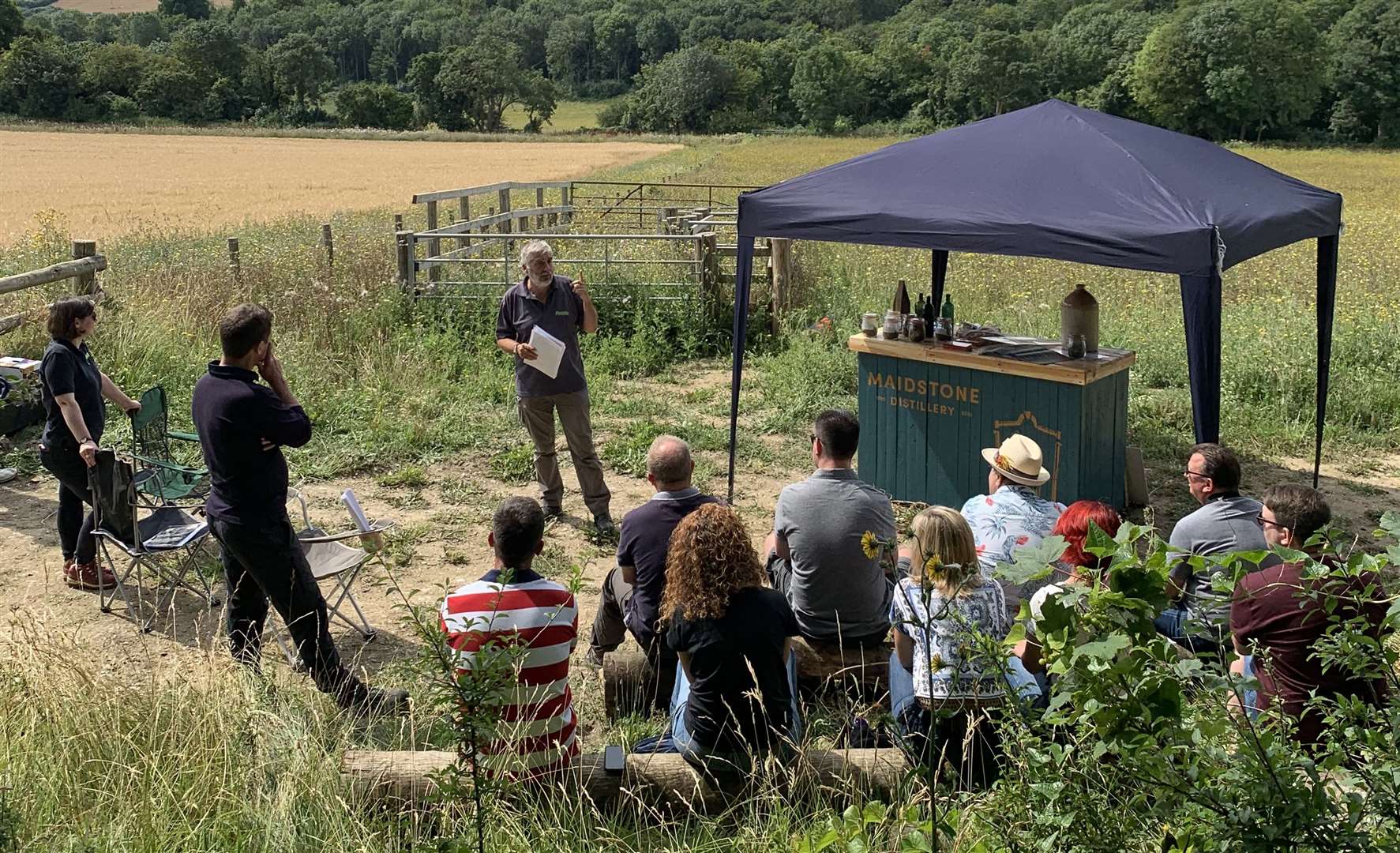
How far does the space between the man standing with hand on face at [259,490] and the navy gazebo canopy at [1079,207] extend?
3376 millimetres

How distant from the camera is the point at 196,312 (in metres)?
10.9

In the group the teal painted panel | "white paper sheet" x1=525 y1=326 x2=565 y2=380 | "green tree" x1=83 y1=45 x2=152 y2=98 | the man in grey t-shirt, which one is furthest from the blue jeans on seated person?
"green tree" x1=83 y1=45 x2=152 y2=98

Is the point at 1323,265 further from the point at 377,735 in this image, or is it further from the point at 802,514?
the point at 377,735

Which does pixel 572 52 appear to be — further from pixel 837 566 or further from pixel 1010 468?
pixel 837 566

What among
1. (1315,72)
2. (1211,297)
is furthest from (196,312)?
(1315,72)

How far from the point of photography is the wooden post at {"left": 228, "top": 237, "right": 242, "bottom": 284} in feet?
37.8

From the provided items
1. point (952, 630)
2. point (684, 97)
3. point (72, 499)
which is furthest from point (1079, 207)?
point (684, 97)

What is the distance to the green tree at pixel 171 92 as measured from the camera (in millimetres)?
84438

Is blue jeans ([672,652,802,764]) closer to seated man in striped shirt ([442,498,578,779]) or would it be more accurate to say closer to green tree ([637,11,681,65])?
seated man in striped shirt ([442,498,578,779])

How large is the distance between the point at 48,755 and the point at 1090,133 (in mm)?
5987

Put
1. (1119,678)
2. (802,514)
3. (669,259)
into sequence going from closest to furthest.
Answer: (1119,678), (802,514), (669,259)

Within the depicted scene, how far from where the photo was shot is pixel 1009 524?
4.96m

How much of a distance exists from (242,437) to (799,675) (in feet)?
7.66

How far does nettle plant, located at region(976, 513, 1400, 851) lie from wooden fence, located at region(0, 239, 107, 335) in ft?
28.8
